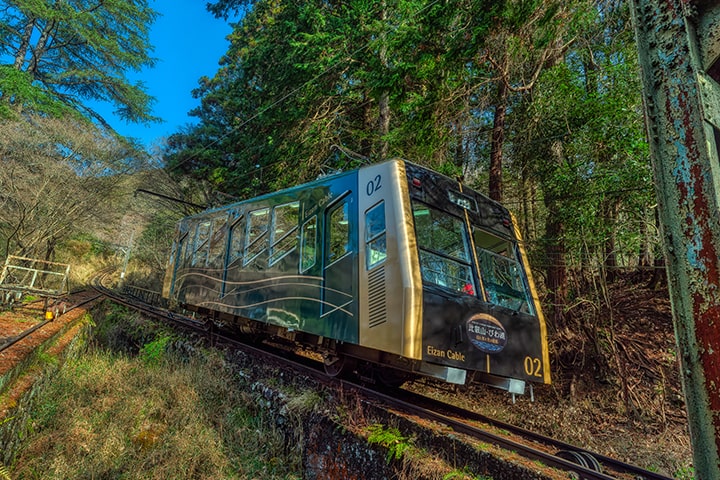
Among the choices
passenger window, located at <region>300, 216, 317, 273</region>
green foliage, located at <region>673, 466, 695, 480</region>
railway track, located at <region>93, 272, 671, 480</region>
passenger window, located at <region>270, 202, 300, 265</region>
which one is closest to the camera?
railway track, located at <region>93, 272, 671, 480</region>

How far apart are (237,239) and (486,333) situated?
500 centimetres

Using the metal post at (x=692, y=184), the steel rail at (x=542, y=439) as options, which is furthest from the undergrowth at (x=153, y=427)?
the metal post at (x=692, y=184)

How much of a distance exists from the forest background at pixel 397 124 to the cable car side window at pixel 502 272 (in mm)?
2110

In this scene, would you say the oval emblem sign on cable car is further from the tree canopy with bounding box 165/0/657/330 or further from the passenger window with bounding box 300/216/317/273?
the tree canopy with bounding box 165/0/657/330

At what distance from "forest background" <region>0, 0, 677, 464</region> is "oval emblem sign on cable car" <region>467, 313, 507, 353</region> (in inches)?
124

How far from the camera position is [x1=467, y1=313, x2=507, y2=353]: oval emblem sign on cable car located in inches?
157

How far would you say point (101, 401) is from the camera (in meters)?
6.12

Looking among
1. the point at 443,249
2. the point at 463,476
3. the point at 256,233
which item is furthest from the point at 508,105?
the point at 463,476

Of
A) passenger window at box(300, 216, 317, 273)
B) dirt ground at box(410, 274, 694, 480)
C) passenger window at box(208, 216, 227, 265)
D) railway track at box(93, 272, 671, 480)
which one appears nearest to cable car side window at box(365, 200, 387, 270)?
passenger window at box(300, 216, 317, 273)

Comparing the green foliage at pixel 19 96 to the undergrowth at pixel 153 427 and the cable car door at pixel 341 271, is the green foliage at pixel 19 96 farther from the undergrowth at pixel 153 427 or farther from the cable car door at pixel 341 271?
the cable car door at pixel 341 271

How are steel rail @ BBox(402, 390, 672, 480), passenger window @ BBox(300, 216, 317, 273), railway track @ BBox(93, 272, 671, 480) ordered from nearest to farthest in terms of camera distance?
railway track @ BBox(93, 272, 671, 480)
steel rail @ BBox(402, 390, 672, 480)
passenger window @ BBox(300, 216, 317, 273)

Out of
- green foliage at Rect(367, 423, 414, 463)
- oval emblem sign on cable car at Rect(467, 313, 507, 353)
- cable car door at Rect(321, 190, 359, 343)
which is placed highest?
cable car door at Rect(321, 190, 359, 343)

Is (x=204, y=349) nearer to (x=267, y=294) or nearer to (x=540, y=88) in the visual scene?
(x=267, y=294)

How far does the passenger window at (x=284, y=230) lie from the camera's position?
5773 millimetres
